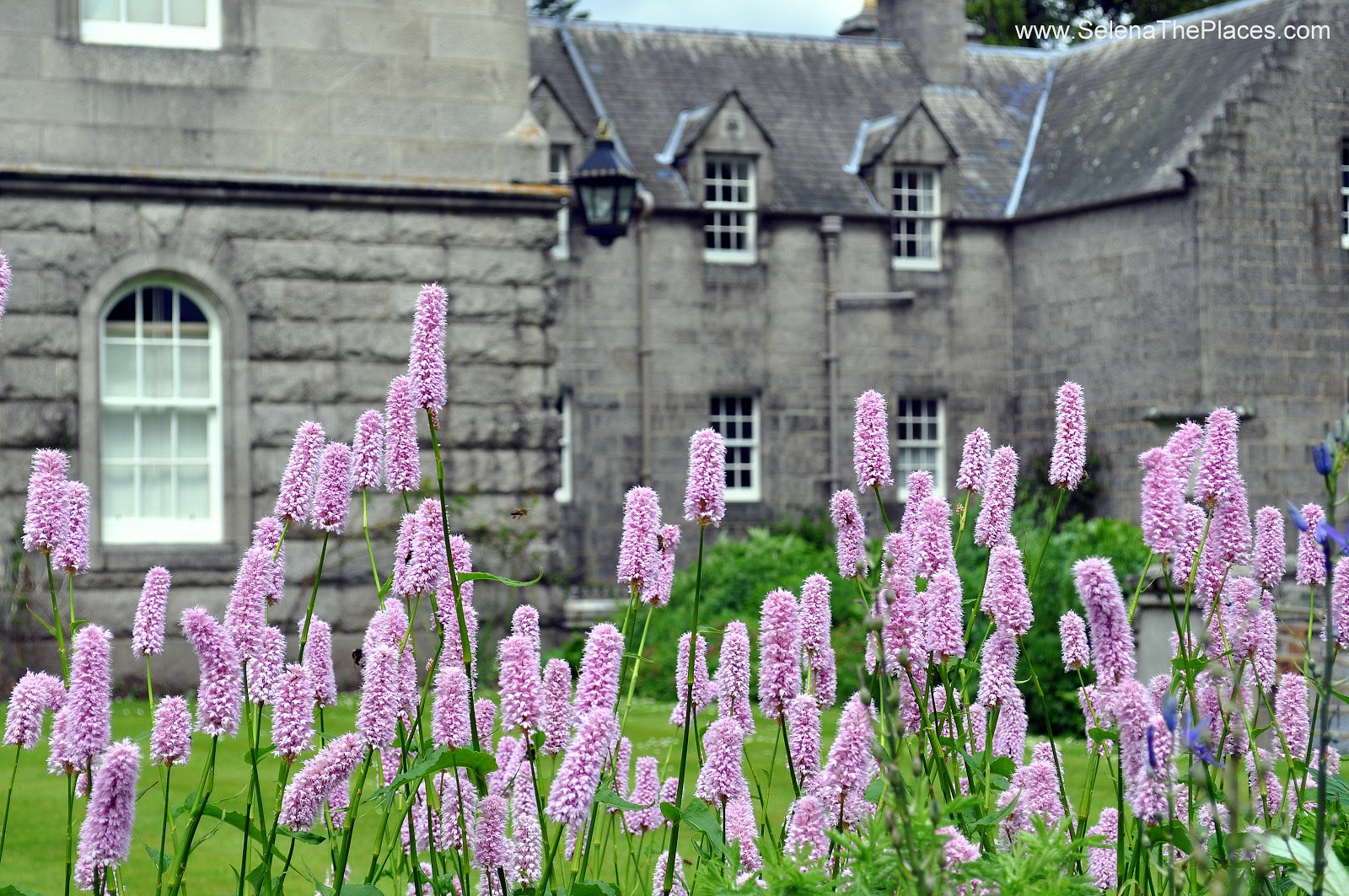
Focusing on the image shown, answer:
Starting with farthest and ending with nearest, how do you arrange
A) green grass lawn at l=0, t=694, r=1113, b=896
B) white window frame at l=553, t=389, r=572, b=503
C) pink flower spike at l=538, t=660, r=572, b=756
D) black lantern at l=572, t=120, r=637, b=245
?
1. white window frame at l=553, t=389, r=572, b=503
2. black lantern at l=572, t=120, r=637, b=245
3. green grass lawn at l=0, t=694, r=1113, b=896
4. pink flower spike at l=538, t=660, r=572, b=756

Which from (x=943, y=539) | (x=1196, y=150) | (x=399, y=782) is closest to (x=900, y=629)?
(x=943, y=539)

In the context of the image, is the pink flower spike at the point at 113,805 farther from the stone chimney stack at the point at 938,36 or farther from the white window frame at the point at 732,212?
the stone chimney stack at the point at 938,36

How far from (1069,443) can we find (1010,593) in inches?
12.1

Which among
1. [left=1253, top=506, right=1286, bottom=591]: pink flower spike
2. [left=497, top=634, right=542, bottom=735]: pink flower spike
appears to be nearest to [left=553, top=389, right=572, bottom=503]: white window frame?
[left=1253, top=506, right=1286, bottom=591]: pink flower spike

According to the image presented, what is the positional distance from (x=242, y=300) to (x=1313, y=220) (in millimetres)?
14997

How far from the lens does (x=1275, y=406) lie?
2272cm

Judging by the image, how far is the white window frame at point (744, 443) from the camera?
914 inches

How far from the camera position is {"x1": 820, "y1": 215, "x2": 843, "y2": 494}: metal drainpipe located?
23438mm

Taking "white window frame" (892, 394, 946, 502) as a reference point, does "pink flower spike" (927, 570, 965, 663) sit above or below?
below

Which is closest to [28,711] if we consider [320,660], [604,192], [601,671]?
[320,660]

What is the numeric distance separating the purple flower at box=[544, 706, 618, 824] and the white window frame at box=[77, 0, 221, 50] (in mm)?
11574

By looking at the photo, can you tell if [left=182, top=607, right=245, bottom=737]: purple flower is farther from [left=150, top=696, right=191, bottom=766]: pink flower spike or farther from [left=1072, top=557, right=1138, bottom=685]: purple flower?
[left=1072, top=557, right=1138, bottom=685]: purple flower

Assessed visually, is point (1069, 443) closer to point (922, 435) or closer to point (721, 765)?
point (721, 765)

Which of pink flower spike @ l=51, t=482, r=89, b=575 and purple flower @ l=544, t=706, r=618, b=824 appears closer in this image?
purple flower @ l=544, t=706, r=618, b=824
